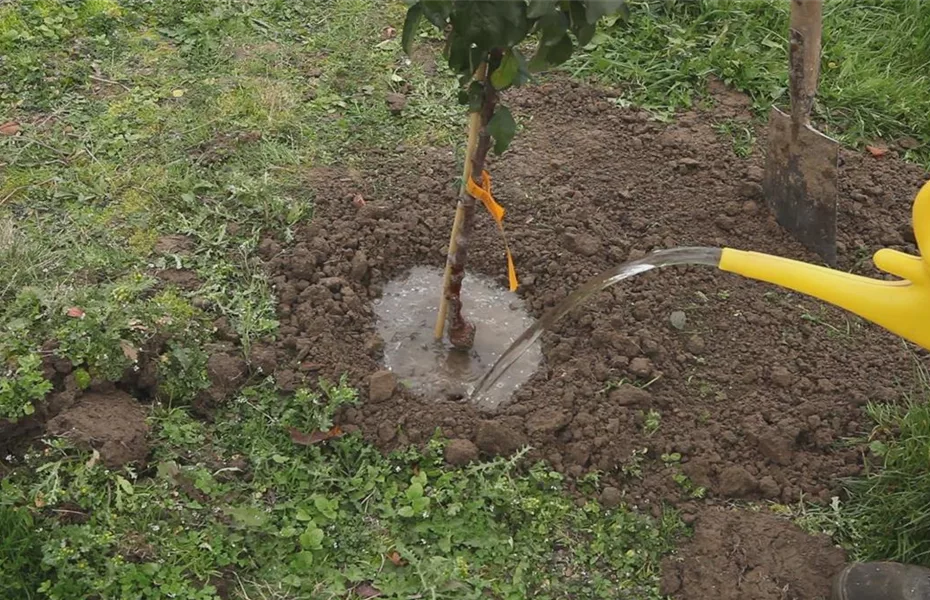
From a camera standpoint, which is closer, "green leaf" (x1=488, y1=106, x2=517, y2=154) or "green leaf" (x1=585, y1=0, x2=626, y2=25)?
"green leaf" (x1=585, y1=0, x2=626, y2=25)

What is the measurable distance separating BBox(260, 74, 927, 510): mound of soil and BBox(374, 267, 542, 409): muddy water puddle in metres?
0.05

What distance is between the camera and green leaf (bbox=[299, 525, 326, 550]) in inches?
103

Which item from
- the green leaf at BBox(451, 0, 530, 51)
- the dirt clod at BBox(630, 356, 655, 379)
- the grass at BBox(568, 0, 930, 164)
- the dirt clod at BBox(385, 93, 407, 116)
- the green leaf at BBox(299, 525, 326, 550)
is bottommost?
the green leaf at BBox(299, 525, 326, 550)

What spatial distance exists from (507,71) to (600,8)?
325 millimetres

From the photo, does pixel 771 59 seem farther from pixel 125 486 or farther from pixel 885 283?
pixel 125 486

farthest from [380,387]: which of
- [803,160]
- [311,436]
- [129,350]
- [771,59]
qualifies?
[771,59]

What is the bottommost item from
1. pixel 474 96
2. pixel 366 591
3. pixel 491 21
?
pixel 366 591

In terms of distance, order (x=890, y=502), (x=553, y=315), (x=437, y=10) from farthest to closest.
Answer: (x=553, y=315) < (x=890, y=502) < (x=437, y=10)

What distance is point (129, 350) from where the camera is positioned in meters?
2.85

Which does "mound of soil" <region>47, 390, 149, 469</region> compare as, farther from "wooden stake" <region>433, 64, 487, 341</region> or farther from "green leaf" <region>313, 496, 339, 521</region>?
"wooden stake" <region>433, 64, 487, 341</region>

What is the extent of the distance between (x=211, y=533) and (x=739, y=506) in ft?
4.64

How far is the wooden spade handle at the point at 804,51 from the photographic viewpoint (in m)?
3.07

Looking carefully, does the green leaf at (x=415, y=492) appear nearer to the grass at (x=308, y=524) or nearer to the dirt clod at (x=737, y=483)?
the grass at (x=308, y=524)

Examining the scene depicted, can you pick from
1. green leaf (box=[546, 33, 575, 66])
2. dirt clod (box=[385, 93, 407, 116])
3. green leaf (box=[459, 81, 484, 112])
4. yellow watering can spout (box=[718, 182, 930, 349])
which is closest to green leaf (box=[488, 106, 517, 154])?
green leaf (box=[459, 81, 484, 112])
